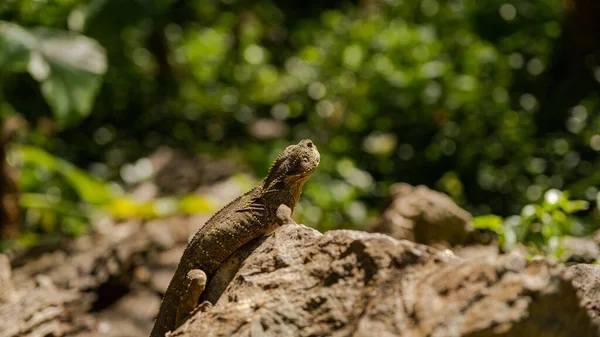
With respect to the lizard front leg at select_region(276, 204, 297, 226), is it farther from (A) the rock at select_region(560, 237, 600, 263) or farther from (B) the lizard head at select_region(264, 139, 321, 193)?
(A) the rock at select_region(560, 237, 600, 263)

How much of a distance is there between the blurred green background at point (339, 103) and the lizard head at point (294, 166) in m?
2.57

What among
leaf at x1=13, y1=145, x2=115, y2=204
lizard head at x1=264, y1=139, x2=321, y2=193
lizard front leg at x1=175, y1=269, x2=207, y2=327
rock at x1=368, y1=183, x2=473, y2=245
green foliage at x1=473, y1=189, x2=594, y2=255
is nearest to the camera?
lizard front leg at x1=175, y1=269, x2=207, y2=327

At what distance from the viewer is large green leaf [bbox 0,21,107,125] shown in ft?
24.2

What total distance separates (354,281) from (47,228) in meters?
6.80

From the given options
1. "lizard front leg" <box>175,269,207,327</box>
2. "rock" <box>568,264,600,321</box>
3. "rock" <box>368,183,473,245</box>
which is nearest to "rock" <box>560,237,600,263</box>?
"rock" <box>368,183,473,245</box>

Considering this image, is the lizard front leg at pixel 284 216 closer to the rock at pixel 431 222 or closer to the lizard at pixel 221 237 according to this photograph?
the lizard at pixel 221 237

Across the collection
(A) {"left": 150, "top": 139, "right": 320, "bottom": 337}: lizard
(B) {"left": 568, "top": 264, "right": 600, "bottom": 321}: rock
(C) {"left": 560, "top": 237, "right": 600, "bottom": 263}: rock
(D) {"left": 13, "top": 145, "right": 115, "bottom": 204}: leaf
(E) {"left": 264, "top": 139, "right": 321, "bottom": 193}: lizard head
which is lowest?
(B) {"left": 568, "top": 264, "right": 600, "bottom": 321}: rock

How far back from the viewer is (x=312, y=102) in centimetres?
1059

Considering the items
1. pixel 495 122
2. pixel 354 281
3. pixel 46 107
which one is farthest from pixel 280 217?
pixel 46 107

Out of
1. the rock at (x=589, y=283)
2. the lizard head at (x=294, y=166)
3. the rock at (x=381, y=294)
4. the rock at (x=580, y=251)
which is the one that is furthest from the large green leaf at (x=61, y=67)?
Result: the rock at (x=589, y=283)

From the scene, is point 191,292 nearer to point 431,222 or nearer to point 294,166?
point 294,166

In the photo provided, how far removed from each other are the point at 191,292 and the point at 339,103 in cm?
671

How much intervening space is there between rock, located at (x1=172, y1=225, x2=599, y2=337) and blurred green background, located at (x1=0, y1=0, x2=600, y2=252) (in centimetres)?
322

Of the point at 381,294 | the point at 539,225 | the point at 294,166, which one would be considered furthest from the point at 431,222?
the point at 381,294
